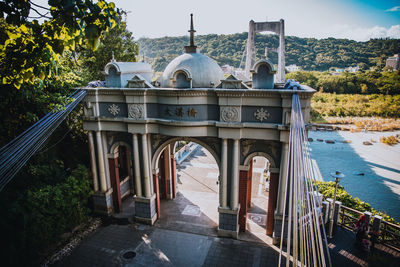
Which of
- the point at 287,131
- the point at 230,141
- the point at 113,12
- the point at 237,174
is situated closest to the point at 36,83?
the point at 113,12

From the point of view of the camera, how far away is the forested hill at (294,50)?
53.1 m

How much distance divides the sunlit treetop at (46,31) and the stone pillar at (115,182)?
727cm

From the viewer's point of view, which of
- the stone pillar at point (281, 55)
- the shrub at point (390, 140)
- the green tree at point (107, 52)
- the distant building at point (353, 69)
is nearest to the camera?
the green tree at point (107, 52)

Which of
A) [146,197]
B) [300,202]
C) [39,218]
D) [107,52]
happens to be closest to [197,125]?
[146,197]

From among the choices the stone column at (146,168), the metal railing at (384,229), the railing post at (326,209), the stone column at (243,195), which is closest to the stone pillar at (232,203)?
the stone column at (243,195)

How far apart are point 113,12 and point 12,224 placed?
782cm

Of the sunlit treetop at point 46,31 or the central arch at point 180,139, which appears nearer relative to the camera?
the sunlit treetop at point 46,31

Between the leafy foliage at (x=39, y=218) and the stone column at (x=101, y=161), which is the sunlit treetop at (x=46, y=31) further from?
the stone column at (x=101, y=161)

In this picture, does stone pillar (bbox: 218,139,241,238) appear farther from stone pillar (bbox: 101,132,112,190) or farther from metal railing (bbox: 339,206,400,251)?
stone pillar (bbox: 101,132,112,190)

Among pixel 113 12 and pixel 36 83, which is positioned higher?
pixel 113 12

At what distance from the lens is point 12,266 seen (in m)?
7.77

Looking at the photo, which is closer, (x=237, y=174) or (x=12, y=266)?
(x=12, y=266)

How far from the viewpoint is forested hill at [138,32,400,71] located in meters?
53.1

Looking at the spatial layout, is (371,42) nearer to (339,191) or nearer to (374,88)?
(374,88)
